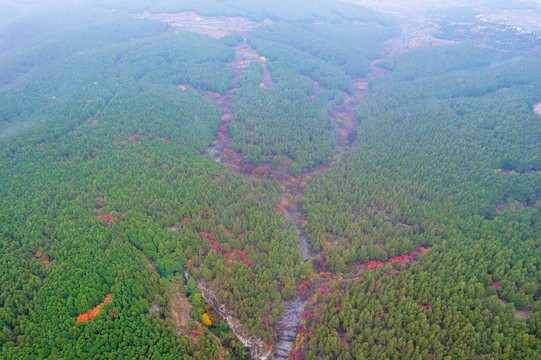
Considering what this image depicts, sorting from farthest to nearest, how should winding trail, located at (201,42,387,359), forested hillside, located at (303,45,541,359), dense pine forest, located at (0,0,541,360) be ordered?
winding trail, located at (201,42,387,359)
forested hillside, located at (303,45,541,359)
dense pine forest, located at (0,0,541,360)

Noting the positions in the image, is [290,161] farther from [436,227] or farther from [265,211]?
[436,227]

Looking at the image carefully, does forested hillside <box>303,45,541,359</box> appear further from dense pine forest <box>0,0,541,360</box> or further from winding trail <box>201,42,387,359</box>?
winding trail <box>201,42,387,359</box>

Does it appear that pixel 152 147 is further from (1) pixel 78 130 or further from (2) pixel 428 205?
(2) pixel 428 205

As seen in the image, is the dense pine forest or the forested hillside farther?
the forested hillside

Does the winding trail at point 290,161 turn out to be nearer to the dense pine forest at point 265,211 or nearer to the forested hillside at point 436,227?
the dense pine forest at point 265,211

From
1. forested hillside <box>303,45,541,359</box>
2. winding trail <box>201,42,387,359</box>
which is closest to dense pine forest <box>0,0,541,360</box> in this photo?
forested hillside <box>303,45,541,359</box>

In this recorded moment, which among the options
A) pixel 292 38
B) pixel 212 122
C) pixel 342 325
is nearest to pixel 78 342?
pixel 342 325
